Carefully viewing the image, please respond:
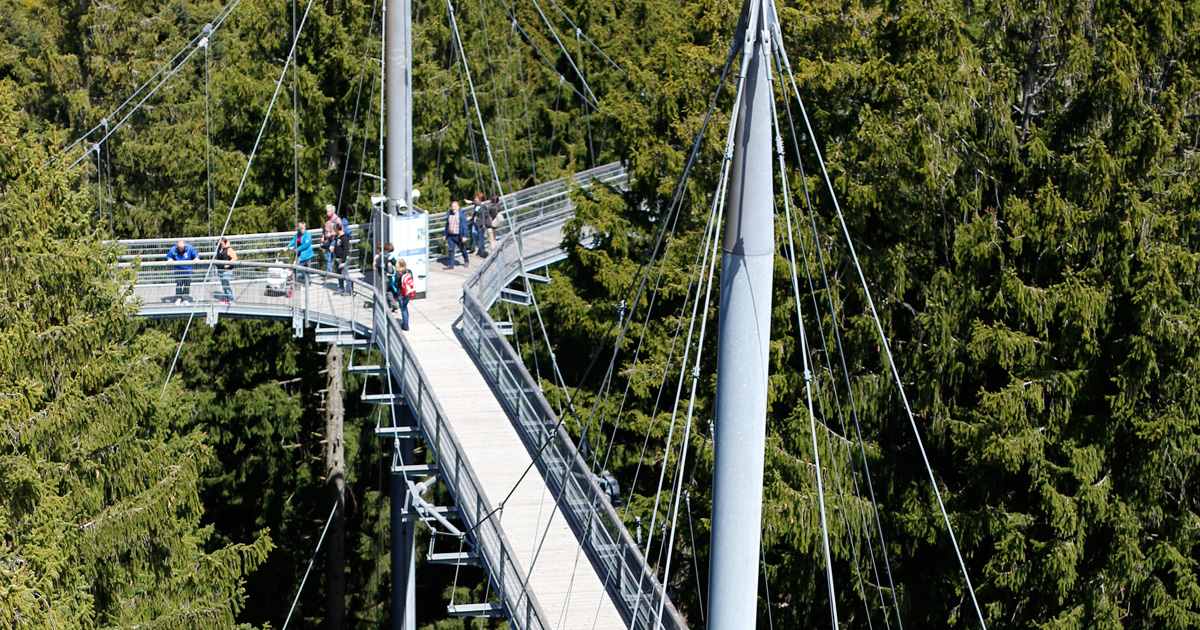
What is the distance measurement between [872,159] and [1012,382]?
11.4 feet

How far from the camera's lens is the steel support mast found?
21.0 meters

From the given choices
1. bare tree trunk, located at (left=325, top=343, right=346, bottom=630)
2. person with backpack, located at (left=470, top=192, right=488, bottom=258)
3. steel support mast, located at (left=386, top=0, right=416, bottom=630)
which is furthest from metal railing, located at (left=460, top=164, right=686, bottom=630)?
bare tree trunk, located at (left=325, top=343, right=346, bottom=630)

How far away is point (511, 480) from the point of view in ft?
53.9

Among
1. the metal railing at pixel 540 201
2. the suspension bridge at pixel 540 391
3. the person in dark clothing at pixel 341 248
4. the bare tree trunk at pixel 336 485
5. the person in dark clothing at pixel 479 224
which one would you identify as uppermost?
the metal railing at pixel 540 201

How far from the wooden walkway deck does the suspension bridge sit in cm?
3

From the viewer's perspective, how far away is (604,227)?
2322cm

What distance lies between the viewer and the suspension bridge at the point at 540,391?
7.35 metres

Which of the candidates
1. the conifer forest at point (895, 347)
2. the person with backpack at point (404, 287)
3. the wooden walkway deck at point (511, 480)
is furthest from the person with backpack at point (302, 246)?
the person with backpack at point (404, 287)

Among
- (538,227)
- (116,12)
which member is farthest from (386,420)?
(116,12)

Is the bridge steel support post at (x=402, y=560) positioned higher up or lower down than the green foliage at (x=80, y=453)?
lower down

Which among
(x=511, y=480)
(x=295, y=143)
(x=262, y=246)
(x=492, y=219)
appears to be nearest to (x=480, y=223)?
(x=492, y=219)

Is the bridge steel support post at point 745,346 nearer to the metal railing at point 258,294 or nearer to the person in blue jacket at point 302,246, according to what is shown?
the metal railing at point 258,294

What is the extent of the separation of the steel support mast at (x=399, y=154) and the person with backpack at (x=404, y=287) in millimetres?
1151

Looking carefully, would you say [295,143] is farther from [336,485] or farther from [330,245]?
[336,485]
